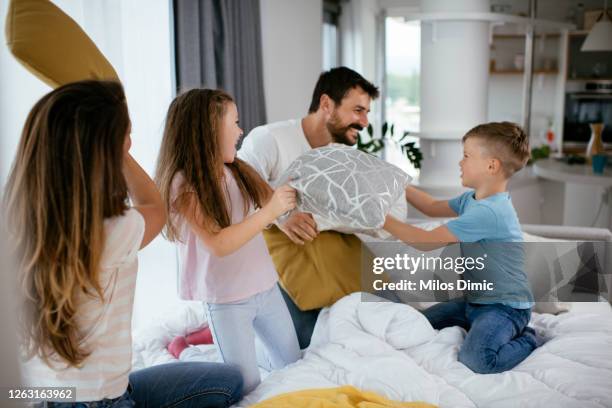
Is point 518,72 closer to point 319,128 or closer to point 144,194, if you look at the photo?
point 319,128

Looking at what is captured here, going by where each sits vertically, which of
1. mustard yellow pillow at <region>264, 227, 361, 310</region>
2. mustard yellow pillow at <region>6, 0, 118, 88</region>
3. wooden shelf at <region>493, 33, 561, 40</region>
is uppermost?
wooden shelf at <region>493, 33, 561, 40</region>

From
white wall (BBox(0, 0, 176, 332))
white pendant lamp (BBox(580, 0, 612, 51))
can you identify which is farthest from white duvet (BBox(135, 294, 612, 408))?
white pendant lamp (BBox(580, 0, 612, 51))

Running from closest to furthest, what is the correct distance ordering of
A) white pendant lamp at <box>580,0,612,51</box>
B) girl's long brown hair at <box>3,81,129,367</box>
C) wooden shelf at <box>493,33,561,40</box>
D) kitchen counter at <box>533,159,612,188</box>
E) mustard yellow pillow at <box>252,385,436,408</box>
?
1. girl's long brown hair at <box>3,81,129,367</box>
2. mustard yellow pillow at <box>252,385,436,408</box>
3. kitchen counter at <box>533,159,612,188</box>
4. white pendant lamp at <box>580,0,612,51</box>
5. wooden shelf at <box>493,33,561,40</box>

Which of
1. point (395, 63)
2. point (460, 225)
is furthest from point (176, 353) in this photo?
point (395, 63)

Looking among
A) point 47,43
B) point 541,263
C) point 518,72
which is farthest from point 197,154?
point 518,72

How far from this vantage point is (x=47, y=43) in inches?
50.4

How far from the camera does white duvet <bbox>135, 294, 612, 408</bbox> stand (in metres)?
1.54

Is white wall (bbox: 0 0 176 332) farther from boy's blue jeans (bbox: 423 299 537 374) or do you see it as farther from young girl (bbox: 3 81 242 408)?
boy's blue jeans (bbox: 423 299 537 374)

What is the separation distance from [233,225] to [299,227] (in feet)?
1.78

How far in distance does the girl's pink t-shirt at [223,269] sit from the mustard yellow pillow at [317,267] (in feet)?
1.07

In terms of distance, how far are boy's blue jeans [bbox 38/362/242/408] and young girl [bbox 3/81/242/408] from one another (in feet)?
0.56

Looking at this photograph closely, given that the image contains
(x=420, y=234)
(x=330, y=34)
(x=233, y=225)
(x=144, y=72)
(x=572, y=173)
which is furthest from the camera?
(x=330, y=34)

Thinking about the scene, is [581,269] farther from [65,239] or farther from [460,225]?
[65,239]

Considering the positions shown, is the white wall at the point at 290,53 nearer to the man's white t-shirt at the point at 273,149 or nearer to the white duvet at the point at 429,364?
the man's white t-shirt at the point at 273,149
